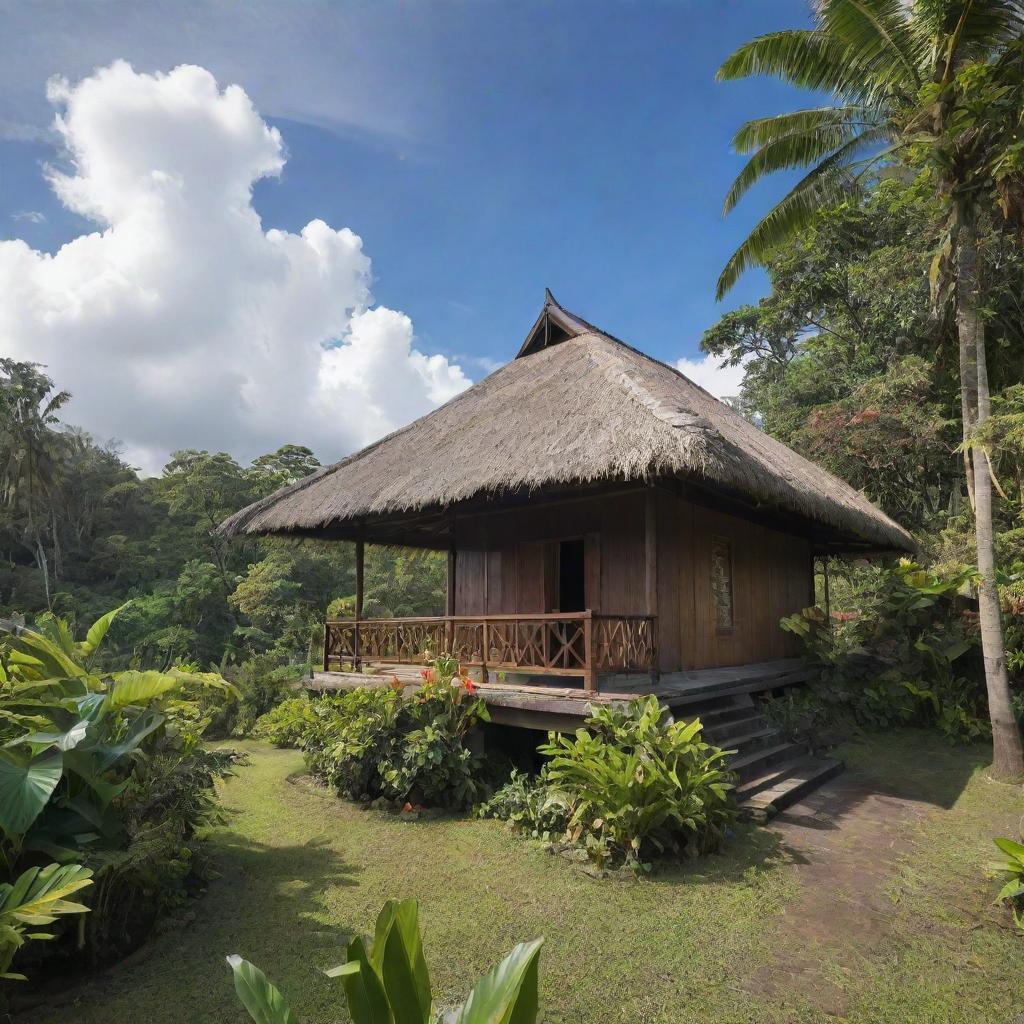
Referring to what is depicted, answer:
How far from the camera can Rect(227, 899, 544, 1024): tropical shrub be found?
154 cm

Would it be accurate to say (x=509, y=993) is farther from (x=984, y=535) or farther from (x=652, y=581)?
(x=984, y=535)

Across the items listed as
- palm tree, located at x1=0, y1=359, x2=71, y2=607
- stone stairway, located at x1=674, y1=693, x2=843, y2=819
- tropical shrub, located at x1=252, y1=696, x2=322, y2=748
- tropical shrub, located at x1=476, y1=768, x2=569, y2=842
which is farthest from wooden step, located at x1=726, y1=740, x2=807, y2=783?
palm tree, located at x1=0, y1=359, x2=71, y2=607

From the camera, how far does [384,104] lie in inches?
258

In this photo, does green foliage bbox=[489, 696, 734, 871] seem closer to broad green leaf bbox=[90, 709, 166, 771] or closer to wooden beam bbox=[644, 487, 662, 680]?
wooden beam bbox=[644, 487, 662, 680]

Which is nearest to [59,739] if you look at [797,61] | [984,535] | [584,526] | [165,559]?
[584,526]

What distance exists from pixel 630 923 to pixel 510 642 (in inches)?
140

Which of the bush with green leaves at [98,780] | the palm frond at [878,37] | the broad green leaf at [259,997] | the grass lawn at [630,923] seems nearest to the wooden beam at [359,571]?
the grass lawn at [630,923]

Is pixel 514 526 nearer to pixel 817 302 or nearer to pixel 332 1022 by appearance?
pixel 332 1022

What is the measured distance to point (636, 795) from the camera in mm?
4621

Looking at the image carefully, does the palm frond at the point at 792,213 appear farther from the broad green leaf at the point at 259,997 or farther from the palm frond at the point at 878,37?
the broad green leaf at the point at 259,997

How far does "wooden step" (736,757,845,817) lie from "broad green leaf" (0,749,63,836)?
4882 mm

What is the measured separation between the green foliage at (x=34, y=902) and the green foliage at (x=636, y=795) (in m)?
3.08

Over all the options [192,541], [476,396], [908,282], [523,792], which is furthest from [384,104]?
[192,541]

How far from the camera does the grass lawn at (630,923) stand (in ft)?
10.2
